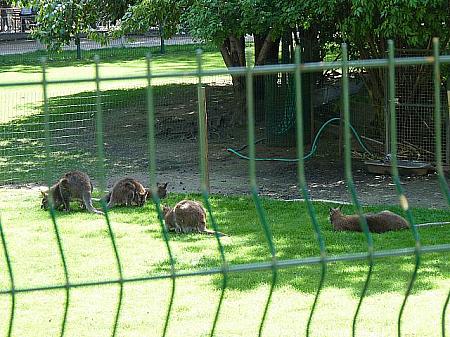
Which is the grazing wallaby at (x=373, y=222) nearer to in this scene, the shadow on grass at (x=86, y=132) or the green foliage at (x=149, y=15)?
the shadow on grass at (x=86, y=132)

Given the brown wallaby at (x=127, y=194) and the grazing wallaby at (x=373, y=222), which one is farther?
the brown wallaby at (x=127, y=194)

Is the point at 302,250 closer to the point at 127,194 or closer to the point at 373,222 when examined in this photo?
the point at 373,222

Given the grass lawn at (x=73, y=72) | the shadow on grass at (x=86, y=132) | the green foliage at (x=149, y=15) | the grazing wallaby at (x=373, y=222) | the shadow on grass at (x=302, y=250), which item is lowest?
the shadow on grass at (x=302, y=250)

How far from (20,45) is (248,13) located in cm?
3401

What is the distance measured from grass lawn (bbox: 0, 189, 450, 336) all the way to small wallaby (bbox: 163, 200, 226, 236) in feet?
0.60

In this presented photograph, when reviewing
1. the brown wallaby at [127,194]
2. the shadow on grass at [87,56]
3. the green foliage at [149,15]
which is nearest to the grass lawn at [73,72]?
the shadow on grass at [87,56]

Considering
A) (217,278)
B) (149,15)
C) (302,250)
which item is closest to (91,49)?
(149,15)

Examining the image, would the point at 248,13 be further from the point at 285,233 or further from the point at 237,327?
the point at 237,327

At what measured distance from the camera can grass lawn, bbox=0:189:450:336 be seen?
7.59 meters

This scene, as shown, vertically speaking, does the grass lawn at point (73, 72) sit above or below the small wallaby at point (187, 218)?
above

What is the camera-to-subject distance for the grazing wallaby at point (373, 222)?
440 inches

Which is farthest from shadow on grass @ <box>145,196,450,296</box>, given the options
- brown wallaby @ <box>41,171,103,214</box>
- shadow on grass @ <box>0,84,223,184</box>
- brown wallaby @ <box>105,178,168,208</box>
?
shadow on grass @ <box>0,84,223,184</box>

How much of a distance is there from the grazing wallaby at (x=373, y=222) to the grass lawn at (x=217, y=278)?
0.58 feet

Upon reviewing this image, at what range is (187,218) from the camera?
1141cm
